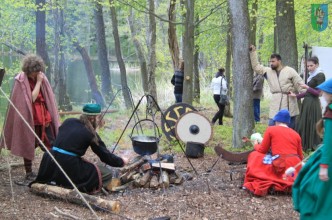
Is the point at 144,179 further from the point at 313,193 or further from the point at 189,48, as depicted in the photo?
the point at 189,48

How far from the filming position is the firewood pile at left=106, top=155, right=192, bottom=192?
5.46 meters

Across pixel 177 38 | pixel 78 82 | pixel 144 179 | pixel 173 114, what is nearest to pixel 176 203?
pixel 144 179

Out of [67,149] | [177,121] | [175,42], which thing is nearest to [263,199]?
[67,149]

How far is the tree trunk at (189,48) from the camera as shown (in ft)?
30.2

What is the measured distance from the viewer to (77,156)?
506cm

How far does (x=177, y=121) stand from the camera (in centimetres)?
765

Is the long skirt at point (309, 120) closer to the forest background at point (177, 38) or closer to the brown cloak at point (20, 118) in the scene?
the forest background at point (177, 38)

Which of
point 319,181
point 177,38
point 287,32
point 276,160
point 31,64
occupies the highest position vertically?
point 177,38

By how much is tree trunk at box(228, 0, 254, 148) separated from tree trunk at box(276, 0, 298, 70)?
192cm

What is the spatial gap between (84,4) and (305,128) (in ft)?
42.9

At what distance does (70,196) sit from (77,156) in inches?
21.5

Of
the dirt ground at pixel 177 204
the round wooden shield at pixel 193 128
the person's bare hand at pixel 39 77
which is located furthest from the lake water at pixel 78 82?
the dirt ground at pixel 177 204

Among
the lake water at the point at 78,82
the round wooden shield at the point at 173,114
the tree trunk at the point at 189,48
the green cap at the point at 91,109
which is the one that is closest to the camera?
the green cap at the point at 91,109

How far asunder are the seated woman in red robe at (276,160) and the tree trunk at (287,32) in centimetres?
371
